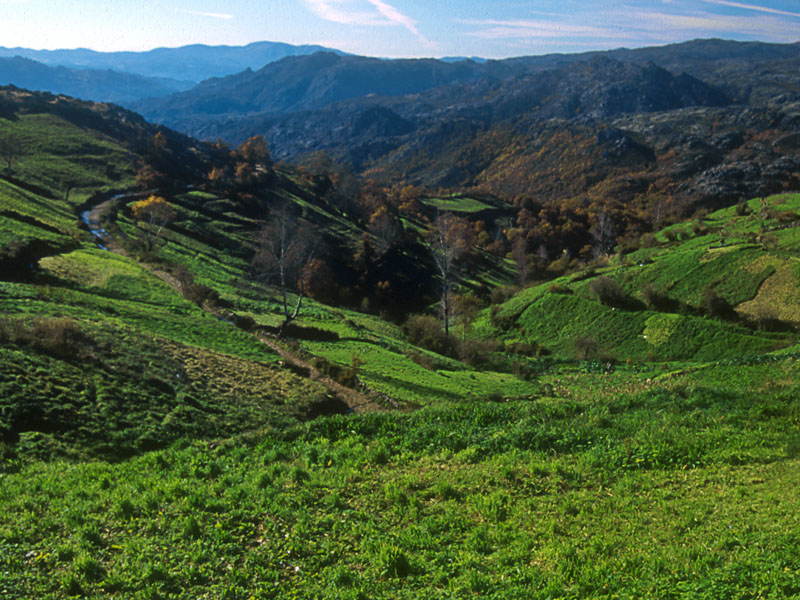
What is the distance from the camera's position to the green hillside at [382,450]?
1012cm

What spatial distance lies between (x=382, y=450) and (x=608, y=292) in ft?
150

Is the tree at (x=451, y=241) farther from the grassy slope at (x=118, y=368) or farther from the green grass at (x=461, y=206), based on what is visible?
the grassy slope at (x=118, y=368)

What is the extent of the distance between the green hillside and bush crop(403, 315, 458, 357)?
1.93 meters

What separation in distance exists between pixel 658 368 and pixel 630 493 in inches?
1154

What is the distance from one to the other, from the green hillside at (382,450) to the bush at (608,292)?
186 centimetres

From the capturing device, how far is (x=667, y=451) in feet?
48.3

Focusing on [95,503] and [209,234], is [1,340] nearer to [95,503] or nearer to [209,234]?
[95,503]

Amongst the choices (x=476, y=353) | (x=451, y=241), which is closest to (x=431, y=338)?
(x=476, y=353)

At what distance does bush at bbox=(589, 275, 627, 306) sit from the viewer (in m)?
54.4

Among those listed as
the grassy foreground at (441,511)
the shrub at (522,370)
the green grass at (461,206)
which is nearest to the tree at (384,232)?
the green grass at (461,206)

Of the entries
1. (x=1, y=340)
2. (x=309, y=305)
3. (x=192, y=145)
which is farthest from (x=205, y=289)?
(x=192, y=145)

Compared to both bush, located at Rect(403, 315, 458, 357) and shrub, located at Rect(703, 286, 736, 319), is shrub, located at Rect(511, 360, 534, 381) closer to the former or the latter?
bush, located at Rect(403, 315, 458, 357)

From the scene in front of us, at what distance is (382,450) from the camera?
16281 millimetres

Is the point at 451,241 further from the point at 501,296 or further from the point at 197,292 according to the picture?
the point at 197,292
